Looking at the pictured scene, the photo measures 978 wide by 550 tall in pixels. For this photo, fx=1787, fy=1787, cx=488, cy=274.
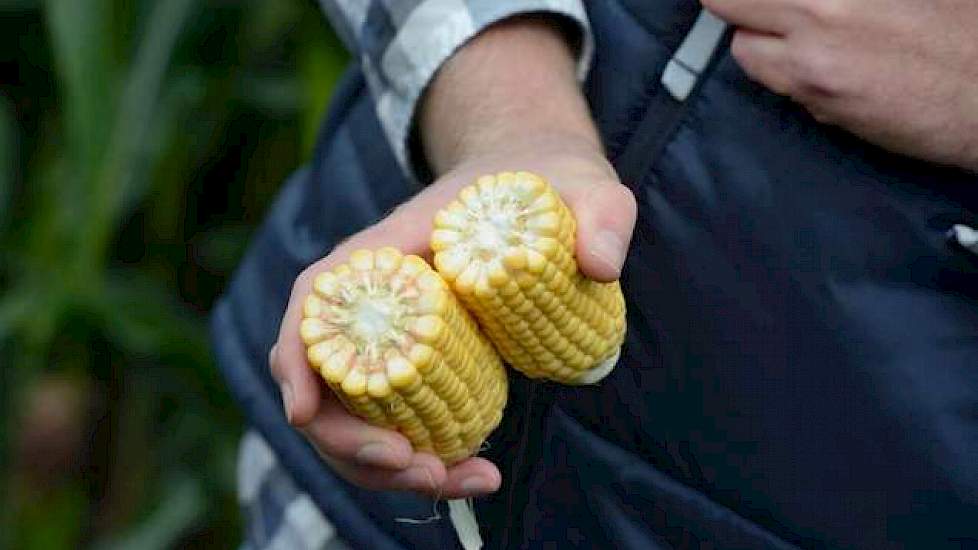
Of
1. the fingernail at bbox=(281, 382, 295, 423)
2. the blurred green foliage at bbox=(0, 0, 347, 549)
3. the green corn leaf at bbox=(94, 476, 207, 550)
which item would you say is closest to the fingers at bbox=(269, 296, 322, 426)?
the fingernail at bbox=(281, 382, 295, 423)

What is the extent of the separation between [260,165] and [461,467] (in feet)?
3.86

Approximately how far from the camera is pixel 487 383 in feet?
2.21

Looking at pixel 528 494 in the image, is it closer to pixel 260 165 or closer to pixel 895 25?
pixel 895 25

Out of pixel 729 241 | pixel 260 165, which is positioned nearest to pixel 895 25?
pixel 729 241

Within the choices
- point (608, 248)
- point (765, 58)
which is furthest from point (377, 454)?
point (765, 58)

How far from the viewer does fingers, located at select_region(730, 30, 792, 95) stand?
0.71 metres

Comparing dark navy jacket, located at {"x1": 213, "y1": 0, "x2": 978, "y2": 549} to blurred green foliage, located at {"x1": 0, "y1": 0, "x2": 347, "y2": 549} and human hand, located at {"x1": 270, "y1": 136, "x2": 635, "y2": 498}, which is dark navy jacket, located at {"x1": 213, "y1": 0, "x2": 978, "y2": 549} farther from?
blurred green foliage, located at {"x1": 0, "y1": 0, "x2": 347, "y2": 549}

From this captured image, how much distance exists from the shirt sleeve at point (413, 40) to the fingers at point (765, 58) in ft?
0.27

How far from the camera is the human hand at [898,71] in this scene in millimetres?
697

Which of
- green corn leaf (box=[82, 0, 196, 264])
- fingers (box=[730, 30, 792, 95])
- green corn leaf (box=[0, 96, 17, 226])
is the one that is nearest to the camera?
fingers (box=[730, 30, 792, 95])

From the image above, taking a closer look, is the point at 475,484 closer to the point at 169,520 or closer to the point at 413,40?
the point at 413,40

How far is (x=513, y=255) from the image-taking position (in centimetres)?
62

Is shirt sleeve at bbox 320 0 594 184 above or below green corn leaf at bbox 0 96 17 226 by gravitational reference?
above

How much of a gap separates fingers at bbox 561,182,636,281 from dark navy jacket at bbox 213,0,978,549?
0.09m
